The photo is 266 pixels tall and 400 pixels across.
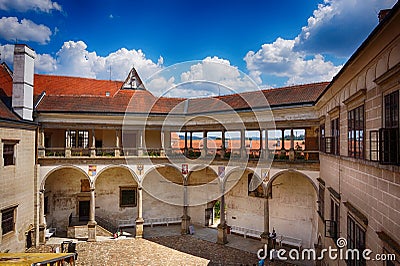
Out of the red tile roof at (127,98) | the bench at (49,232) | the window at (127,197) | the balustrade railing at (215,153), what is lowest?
the bench at (49,232)

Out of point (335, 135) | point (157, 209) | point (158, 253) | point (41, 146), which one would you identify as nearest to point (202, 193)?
point (157, 209)

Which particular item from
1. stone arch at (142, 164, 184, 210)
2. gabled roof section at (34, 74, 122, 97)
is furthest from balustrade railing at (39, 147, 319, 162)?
gabled roof section at (34, 74, 122, 97)

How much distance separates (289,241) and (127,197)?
1242 cm

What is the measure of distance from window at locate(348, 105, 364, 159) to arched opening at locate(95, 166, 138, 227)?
690 inches

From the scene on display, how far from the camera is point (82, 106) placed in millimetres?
21531

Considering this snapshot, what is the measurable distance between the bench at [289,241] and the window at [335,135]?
924 cm

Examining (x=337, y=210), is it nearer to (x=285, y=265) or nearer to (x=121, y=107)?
(x=285, y=265)

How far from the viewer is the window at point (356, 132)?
8.16 metres

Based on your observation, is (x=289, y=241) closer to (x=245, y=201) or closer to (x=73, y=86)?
(x=245, y=201)

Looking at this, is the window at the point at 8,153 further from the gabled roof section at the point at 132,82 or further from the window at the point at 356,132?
the window at the point at 356,132

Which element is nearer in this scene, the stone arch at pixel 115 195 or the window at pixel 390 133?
the window at pixel 390 133

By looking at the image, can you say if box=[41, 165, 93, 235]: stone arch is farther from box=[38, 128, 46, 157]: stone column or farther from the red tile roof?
the red tile roof

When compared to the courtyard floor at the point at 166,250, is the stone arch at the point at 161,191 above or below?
above

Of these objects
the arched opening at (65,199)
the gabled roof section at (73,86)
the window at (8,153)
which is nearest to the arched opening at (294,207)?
the arched opening at (65,199)
